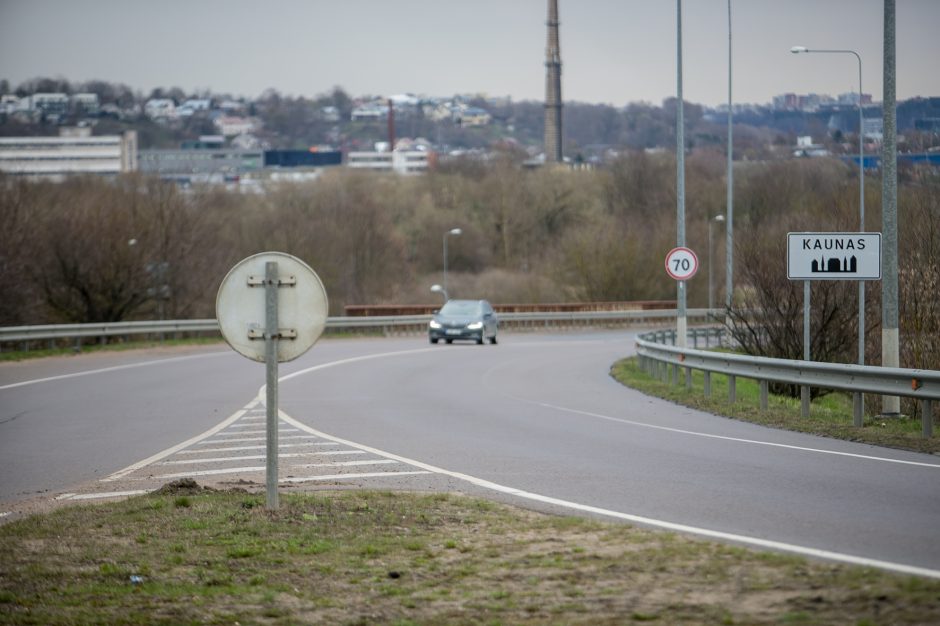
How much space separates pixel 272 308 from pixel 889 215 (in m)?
11.2

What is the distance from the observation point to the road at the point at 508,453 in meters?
10.2

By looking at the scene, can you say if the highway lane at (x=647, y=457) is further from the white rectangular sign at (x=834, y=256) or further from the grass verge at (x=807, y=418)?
the white rectangular sign at (x=834, y=256)

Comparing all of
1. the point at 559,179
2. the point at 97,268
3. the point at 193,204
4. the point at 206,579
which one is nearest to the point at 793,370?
the point at 206,579

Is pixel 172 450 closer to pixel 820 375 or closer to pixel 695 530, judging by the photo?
pixel 695 530

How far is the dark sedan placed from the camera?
1845 inches

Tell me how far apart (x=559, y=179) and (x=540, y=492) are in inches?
3601

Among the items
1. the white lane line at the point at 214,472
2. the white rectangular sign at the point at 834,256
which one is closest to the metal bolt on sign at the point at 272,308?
the white lane line at the point at 214,472

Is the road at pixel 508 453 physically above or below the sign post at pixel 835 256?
below

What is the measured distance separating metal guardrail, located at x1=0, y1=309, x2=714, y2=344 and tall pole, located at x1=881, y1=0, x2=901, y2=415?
1150 cm

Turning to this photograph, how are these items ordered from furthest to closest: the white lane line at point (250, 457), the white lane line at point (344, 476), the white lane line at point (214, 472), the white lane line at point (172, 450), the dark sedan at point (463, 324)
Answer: the dark sedan at point (463, 324), the white lane line at point (250, 457), the white lane line at point (172, 450), the white lane line at point (214, 472), the white lane line at point (344, 476)

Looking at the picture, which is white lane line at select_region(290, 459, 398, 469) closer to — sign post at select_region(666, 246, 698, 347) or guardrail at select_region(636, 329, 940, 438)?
guardrail at select_region(636, 329, 940, 438)

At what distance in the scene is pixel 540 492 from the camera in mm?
11781

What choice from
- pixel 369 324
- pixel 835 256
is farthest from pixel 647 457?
pixel 369 324

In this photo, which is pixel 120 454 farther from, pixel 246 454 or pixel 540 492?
pixel 540 492
